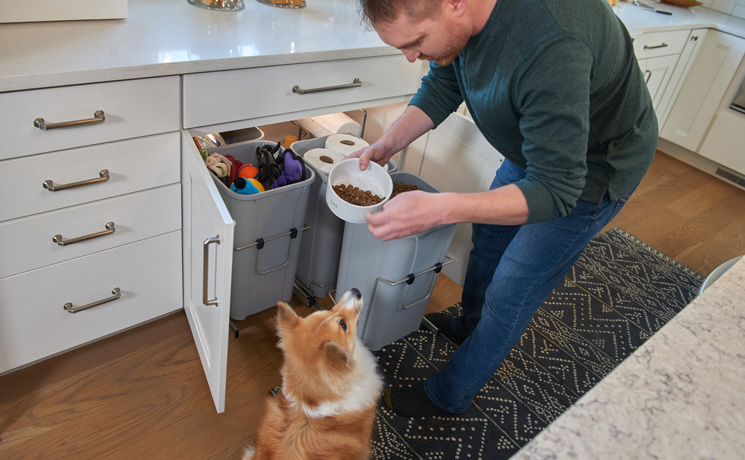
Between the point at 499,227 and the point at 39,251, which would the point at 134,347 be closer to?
the point at 39,251

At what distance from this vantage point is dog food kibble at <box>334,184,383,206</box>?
1390 mm

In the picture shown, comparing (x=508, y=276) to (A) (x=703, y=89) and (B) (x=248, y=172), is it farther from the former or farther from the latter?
(A) (x=703, y=89)

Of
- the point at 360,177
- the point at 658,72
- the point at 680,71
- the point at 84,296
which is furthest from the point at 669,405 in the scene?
the point at 680,71

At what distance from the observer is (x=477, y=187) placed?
1781mm

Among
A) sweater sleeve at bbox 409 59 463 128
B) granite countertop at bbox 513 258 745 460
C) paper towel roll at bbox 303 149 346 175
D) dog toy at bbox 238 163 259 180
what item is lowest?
dog toy at bbox 238 163 259 180

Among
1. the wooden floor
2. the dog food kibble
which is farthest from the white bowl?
the wooden floor

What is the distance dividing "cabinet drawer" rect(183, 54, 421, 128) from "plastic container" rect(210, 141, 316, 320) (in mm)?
197

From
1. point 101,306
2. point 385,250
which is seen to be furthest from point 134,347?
point 385,250

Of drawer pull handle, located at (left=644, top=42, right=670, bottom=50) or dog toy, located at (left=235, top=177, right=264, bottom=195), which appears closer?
dog toy, located at (left=235, top=177, right=264, bottom=195)

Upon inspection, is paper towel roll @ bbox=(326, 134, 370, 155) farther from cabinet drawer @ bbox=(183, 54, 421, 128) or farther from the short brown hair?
the short brown hair

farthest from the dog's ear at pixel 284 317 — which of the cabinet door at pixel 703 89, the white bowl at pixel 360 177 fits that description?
the cabinet door at pixel 703 89

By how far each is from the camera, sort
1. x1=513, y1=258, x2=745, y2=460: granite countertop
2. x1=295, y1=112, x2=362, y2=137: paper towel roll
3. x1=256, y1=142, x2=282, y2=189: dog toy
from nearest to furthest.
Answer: x1=513, y1=258, x2=745, y2=460: granite countertop < x1=256, y1=142, x2=282, y2=189: dog toy < x1=295, y1=112, x2=362, y2=137: paper towel roll

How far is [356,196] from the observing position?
1411mm

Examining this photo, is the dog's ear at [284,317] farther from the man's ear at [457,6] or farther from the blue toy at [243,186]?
the man's ear at [457,6]
